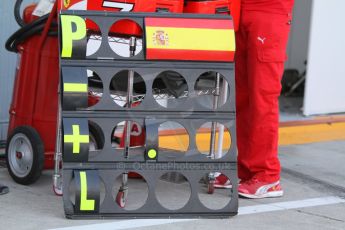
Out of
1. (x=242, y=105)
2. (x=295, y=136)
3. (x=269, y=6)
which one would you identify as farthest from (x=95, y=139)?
(x=295, y=136)

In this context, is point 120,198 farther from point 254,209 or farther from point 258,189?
point 258,189

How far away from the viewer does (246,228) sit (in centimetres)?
448

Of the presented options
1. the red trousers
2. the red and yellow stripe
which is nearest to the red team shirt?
the red trousers

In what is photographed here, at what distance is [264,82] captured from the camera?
16.4ft

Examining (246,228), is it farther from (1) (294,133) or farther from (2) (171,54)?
(1) (294,133)

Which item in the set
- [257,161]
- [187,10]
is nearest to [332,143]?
[257,161]

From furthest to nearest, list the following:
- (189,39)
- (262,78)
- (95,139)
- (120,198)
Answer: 1. (95,139)
2. (262,78)
3. (120,198)
4. (189,39)

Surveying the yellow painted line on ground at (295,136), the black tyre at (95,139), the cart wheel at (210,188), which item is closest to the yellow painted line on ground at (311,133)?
the yellow painted line on ground at (295,136)

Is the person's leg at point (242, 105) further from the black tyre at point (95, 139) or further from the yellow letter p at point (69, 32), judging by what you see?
the yellow letter p at point (69, 32)

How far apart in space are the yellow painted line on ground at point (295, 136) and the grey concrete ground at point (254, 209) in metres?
1.03

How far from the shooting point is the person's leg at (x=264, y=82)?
500cm

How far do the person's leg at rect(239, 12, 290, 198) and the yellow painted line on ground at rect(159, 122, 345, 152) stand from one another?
145 cm

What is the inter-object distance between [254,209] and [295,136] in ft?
8.70

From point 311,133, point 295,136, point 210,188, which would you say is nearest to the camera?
point 210,188
